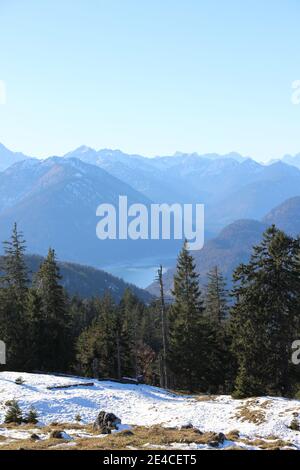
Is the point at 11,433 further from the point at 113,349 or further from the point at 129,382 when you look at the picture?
the point at 113,349

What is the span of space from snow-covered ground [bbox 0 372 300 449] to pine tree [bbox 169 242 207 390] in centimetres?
1162

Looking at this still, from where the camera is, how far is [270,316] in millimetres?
36469

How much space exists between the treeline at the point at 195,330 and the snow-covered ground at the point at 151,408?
5.07m

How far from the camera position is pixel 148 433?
22.7 meters

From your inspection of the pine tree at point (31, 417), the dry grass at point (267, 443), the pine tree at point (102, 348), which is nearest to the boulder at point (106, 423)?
the pine tree at point (31, 417)

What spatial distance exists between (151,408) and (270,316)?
11.5m

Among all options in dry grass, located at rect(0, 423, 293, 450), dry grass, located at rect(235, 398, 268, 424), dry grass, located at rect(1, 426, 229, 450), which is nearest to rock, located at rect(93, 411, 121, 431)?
dry grass, located at rect(0, 423, 293, 450)

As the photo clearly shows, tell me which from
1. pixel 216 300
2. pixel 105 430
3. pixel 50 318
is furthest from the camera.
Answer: pixel 216 300

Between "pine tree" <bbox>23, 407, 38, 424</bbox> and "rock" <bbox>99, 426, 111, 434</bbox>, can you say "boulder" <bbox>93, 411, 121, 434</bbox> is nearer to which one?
"rock" <bbox>99, 426, 111, 434</bbox>

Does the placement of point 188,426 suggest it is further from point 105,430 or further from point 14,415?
point 14,415

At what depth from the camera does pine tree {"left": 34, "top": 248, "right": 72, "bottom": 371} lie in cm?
5150

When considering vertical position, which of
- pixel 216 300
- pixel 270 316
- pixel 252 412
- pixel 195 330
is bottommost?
pixel 252 412

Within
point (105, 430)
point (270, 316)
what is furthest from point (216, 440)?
point (270, 316)
